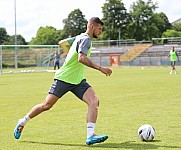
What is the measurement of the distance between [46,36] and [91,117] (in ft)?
437

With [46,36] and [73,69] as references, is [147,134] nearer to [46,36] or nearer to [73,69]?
[73,69]

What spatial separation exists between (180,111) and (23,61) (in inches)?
1709

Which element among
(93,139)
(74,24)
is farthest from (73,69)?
(74,24)


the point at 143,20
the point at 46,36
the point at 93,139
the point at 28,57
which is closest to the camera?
the point at 93,139

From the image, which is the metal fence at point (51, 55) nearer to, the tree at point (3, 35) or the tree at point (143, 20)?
the tree at point (143, 20)

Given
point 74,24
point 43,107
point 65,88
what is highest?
point 74,24

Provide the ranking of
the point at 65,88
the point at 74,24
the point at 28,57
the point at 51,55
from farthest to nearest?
the point at 74,24 < the point at 28,57 < the point at 51,55 < the point at 65,88

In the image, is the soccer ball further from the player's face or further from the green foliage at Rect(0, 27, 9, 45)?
the green foliage at Rect(0, 27, 9, 45)

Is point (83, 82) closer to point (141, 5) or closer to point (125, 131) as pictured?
point (125, 131)

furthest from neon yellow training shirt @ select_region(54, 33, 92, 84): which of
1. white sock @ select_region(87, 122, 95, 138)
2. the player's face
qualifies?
white sock @ select_region(87, 122, 95, 138)

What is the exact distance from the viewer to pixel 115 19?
11181 centimetres

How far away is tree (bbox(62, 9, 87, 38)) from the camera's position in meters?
129

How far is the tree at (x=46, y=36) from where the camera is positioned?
455 feet

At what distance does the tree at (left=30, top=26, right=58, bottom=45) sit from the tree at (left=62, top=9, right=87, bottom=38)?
860 cm
